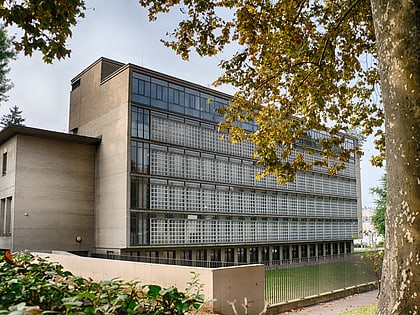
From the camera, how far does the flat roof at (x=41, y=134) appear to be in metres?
28.7

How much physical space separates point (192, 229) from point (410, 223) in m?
26.3

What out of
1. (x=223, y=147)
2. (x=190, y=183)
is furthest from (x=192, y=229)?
(x=223, y=147)

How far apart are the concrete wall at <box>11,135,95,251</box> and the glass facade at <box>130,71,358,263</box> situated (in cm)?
504

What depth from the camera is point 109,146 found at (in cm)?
3022

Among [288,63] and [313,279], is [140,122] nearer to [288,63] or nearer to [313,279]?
[313,279]

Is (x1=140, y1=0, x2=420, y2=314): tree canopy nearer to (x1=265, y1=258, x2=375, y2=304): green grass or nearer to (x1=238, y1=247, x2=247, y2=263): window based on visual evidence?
(x1=265, y1=258, x2=375, y2=304): green grass

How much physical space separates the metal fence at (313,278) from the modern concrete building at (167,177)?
9.74m

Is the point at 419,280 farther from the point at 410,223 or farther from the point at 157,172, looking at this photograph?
the point at 157,172

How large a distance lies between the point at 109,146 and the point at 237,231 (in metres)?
11.8

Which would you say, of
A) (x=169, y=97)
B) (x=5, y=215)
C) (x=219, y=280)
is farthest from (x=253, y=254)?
(x=219, y=280)

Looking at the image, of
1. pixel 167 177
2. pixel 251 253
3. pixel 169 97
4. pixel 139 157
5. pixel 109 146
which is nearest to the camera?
pixel 139 157

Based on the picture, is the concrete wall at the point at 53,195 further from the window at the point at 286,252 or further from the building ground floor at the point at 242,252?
the window at the point at 286,252

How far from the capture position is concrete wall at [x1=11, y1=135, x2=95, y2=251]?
28188 millimetres

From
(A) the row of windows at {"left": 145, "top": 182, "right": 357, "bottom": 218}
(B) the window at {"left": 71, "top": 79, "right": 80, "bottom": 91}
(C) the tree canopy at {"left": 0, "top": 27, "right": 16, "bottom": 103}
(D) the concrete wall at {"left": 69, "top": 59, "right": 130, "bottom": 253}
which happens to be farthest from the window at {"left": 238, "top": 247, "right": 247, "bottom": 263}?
(C) the tree canopy at {"left": 0, "top": 27, "right": 16, "bottom": 103}
